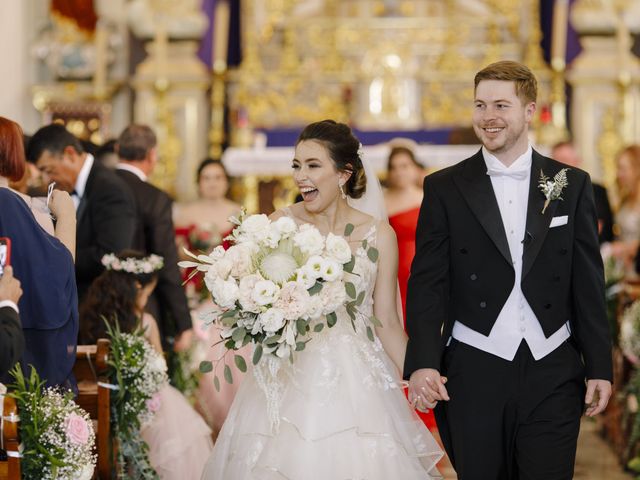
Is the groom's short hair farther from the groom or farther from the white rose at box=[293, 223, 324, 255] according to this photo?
the white rose at box=[293, 223, 324, 255]

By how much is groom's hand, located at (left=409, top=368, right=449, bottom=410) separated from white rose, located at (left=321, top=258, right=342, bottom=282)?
1.65ft

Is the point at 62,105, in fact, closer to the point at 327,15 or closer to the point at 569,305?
the point at 327,15

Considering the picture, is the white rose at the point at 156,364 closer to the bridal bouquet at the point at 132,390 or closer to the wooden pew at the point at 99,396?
the bridal bouquet at the point at 132,390

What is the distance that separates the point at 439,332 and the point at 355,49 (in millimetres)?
10556

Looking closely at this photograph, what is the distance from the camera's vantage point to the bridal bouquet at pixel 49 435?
4293 millimetres

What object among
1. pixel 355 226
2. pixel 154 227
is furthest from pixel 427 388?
pixel 154 227

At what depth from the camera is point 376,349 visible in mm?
4945

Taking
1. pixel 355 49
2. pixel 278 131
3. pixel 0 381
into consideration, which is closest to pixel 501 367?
pixel 0 381

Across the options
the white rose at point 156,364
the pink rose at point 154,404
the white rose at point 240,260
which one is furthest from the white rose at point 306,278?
the pink rose at point 154,404

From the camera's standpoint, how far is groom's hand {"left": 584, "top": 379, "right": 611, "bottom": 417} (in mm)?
4312

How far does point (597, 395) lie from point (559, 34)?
9958mm

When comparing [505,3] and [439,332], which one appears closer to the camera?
[439,332]

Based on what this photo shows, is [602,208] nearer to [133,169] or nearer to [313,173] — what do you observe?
[133,169]

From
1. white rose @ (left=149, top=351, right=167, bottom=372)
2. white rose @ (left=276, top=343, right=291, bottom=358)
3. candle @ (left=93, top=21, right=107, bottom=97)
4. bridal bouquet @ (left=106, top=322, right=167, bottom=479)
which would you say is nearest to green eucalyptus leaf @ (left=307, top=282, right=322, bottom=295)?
white rose @ (left=276, top=343, right=291, bottom=358)
